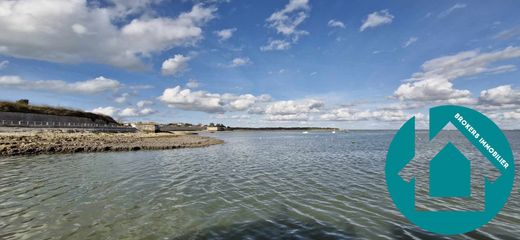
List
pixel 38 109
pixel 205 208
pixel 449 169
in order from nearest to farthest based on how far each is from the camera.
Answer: pixel 449 169, pixel 205 208, pixel 38 109

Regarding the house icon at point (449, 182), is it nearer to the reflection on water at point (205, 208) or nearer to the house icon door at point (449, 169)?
the house icon door at point (449, 169)

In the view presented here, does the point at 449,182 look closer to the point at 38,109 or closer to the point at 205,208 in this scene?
the point at 205,208

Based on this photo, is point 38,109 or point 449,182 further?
point 38,109

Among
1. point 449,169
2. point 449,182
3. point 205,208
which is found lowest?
point 205,208

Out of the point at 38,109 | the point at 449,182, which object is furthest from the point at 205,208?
the point at 38,109

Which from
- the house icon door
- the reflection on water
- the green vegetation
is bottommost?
the reflection on water

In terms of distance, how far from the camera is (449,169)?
7.05m

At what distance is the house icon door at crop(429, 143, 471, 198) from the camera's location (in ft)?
21.6

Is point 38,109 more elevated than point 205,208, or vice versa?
point 38,109

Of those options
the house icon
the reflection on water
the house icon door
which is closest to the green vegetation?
the reflection on water

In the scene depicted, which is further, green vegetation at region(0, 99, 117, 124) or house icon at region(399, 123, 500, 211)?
green vegetation at region(0, 99, 117, 124)

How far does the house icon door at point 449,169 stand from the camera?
6582mm

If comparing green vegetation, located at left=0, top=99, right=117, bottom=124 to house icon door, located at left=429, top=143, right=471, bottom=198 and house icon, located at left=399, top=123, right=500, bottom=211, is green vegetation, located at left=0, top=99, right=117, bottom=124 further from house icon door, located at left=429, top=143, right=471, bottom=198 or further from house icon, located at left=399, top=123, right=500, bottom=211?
house icon door, located at left=429, top=143, right=471, bottom=198

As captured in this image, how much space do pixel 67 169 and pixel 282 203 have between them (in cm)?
1934
